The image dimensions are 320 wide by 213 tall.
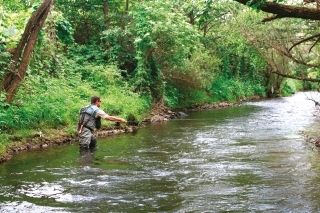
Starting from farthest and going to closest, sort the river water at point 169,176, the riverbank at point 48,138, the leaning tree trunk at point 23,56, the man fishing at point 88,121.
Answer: the leaning tree trunk at point 23,56, the riverbank at point 48,138, the man fishing at point 88,121, the river water at point 169,176

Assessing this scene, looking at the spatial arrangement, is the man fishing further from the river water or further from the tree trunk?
the tree trunk

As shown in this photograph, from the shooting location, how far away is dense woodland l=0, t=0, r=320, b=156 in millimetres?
12859

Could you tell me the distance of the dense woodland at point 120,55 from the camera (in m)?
12.9

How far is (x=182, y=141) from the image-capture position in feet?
46.7

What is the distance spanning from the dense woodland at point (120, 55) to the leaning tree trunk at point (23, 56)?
0.03m

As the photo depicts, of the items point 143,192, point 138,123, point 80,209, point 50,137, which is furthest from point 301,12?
point 138,123

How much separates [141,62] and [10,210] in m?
17.1

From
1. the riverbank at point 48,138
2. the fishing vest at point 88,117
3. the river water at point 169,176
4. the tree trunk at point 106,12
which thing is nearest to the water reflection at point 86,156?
the river water at point 169,176

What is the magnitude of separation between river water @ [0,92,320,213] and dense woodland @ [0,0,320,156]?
2.31m

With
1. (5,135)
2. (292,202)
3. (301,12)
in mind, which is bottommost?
(292,202)

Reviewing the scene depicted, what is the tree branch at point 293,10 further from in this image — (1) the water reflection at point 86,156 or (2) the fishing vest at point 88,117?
(2) the fishing vest at point 88,117

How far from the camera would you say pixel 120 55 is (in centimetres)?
2514

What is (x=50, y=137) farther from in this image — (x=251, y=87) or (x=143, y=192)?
(x=251, y=87)

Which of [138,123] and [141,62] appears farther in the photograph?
[141,62]
